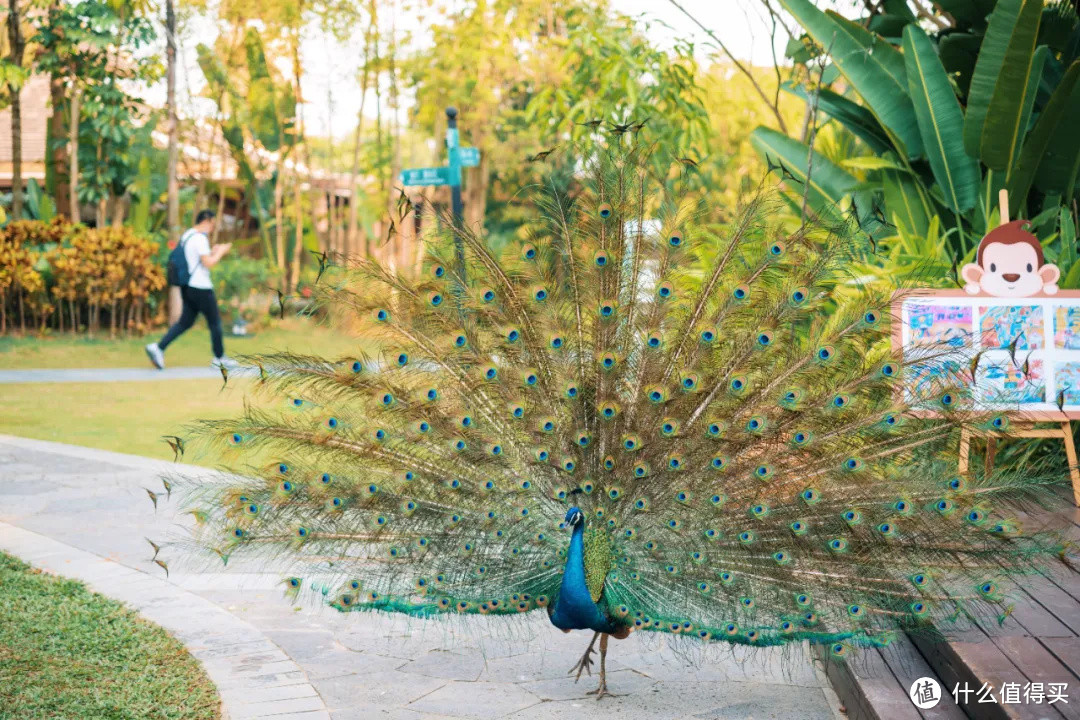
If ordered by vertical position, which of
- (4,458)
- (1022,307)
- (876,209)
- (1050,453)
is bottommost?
(4,458)

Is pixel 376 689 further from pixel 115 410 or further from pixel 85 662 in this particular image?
pixel 115 410

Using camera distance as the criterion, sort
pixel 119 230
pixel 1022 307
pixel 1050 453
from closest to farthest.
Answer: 1. pixel 1022 307
2. pixel 1050 453
3. pixel 119 230

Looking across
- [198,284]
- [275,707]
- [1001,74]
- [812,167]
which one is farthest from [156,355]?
[275,707]

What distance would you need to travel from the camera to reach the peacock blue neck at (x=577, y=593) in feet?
14.4

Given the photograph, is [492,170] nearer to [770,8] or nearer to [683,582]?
[770,8]

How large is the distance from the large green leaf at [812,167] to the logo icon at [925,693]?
19.8 ft

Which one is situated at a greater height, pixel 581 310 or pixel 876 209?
pixel 876 209

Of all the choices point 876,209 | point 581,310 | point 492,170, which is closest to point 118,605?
point 581,310

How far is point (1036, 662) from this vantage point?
14.1ft

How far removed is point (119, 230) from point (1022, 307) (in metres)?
16.1

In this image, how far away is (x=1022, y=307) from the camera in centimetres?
653

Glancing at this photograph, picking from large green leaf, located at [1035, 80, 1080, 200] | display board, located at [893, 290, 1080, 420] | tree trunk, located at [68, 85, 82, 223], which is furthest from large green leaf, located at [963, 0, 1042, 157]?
tree trunk, located at [68, 85, 82, 223]

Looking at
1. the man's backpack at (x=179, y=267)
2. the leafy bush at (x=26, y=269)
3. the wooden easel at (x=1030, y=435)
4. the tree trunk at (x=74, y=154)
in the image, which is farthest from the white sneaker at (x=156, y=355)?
the wooden easel at (x=1030, y=435)

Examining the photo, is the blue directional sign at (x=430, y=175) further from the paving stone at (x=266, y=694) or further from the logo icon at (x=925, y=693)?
the logo icon at (x=925, y=693)
